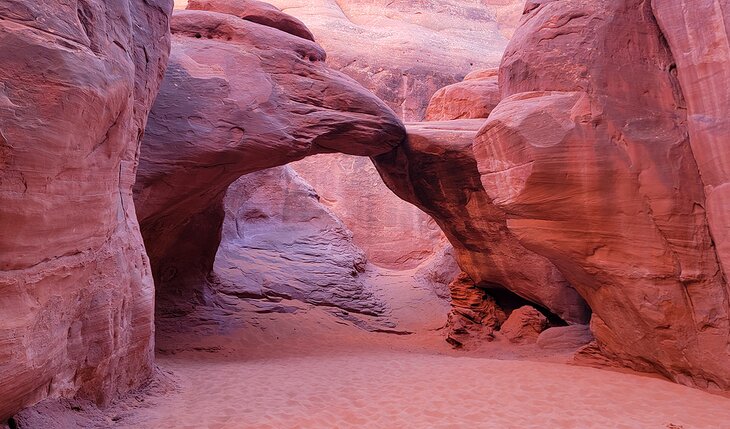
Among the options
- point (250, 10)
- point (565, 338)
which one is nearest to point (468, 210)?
point (565, 338)

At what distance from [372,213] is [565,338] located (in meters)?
11.3

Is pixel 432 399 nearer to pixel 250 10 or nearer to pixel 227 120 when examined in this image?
pixel 227 120

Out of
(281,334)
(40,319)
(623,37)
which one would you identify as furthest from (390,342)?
(40,319)

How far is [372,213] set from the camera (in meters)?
20.7

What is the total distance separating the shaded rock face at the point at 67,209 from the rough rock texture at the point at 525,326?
25.4ft

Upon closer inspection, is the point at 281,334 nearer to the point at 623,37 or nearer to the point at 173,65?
the point at 173,65

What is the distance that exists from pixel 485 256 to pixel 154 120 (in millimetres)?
7354

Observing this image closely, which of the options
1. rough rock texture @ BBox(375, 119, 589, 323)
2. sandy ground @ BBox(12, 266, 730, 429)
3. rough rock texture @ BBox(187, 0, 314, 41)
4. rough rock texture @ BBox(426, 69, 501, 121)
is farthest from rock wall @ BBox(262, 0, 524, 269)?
sandy ground @ BBox(12, 266, 730, 429)

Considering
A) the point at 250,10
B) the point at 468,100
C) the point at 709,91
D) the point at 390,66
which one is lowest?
the point at 709,91

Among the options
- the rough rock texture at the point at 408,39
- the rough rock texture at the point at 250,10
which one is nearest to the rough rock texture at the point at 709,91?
the rough rock texture at the point at 250,10

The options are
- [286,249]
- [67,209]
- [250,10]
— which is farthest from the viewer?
[286,249]

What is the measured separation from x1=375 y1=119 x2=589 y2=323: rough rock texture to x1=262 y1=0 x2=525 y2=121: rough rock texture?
37.2 ft

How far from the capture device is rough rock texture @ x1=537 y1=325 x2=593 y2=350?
10.0 metres

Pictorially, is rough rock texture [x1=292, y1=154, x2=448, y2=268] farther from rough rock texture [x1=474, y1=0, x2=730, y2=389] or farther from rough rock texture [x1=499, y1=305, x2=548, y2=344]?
rough rock texture [x1=474, y1=0, x2=730, y2=389]
